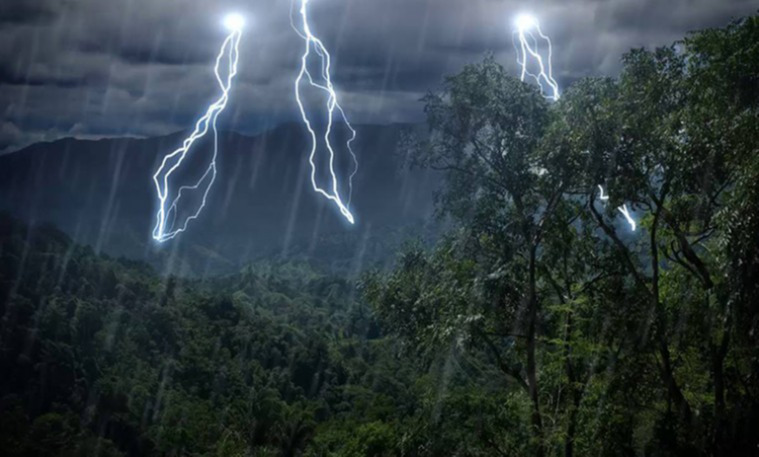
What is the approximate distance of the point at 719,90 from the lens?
7.05 m

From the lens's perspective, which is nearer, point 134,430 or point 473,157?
point 473,157

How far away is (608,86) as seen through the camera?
26.2 ft

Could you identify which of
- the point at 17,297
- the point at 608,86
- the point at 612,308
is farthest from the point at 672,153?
the point at 17,297

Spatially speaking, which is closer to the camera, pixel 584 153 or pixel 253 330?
pixel 584 153

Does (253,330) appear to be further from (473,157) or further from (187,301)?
(473,157)

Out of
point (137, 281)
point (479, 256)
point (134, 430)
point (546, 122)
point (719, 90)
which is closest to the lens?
point (719, 90)

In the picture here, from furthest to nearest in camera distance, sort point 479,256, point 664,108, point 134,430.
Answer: point 134,430, point 479,256, point 664,108

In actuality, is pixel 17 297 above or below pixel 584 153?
below

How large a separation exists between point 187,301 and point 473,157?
271 feet

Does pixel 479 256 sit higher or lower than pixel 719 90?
lower

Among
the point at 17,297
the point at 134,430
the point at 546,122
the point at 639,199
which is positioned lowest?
the point at 134,430

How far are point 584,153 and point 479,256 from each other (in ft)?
6.81

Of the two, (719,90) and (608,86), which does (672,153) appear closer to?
(719,90)

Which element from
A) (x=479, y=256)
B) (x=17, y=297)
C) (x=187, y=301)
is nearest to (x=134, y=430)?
(x=17, y=297)
